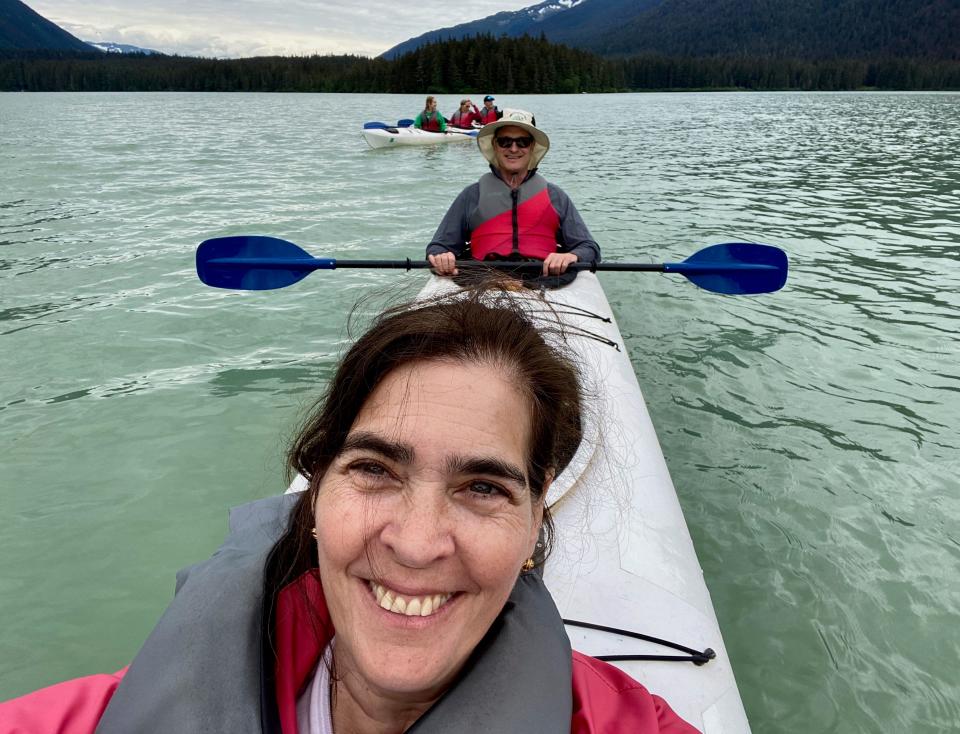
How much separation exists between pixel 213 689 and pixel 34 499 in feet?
10.6

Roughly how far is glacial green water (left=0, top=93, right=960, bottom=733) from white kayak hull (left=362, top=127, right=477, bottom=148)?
7259 mm

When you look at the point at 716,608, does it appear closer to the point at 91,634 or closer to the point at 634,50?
the point at 91,634

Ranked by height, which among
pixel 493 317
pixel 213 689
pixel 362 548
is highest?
pixel 493 317

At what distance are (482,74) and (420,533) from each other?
218 ft

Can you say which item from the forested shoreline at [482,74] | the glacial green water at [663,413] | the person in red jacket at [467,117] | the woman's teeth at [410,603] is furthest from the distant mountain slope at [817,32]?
the woman's teeth at [410,603]

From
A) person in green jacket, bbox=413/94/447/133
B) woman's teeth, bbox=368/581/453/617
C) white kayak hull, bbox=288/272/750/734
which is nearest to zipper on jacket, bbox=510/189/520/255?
white kayak hull, bbox=288/272/750/734

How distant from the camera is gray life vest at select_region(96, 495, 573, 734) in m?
1.02

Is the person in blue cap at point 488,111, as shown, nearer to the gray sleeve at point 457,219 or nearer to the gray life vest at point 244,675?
the gray sleeve at point 457,219

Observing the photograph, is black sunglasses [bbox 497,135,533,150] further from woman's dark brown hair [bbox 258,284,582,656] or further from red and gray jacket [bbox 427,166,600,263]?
woman's dark brown hair [bbox 258,284,582,656]

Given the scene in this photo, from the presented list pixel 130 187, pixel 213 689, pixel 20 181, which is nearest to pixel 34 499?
pixel 213 689

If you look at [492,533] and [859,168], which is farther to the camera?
[859,168]

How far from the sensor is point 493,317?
127 cm

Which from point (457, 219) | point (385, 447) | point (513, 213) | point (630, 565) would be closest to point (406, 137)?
point (457, 219)

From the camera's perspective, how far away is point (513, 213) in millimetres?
5305
